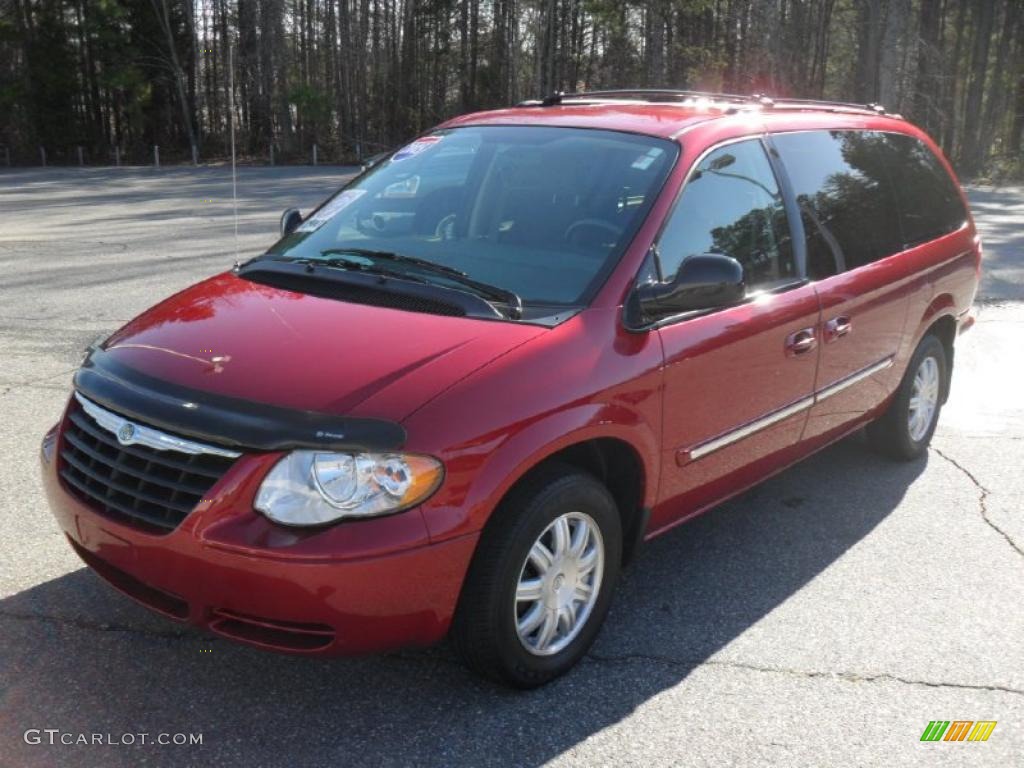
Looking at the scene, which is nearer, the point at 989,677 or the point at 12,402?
the point at 989,677

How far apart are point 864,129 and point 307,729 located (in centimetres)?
A: 389

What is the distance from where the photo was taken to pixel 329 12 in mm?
48594

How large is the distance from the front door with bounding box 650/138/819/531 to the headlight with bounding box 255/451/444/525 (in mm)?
1163

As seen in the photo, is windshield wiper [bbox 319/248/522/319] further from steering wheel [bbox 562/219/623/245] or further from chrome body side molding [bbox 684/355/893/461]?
chrome body side molding [bbox 684/355/893/461]

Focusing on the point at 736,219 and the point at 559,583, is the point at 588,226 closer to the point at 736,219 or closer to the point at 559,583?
the point at 736,219

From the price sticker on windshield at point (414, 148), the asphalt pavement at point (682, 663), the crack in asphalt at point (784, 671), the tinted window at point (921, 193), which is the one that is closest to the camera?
the asphalt pavement at point (682, 663)

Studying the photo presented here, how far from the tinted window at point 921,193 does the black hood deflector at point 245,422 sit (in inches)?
135

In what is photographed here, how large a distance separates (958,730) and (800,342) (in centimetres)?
159

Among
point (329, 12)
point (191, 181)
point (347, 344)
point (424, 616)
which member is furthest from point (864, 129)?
point (329, 12)

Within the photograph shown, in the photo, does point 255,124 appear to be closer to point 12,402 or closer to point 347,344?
point 12,402

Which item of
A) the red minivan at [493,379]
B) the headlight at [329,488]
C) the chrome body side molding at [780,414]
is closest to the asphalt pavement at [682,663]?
the red minivan at [493,379]

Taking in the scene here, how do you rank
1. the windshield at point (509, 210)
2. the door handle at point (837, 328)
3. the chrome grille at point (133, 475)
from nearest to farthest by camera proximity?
the chrome grille at point (133, 475), the windshield at point (509, 210), the door handle at point (837, 328)

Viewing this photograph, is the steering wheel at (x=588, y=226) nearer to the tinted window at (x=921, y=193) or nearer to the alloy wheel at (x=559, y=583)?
the alloy wheel at (x=559, y=583)

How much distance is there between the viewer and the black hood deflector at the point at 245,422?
2734 millimetres
